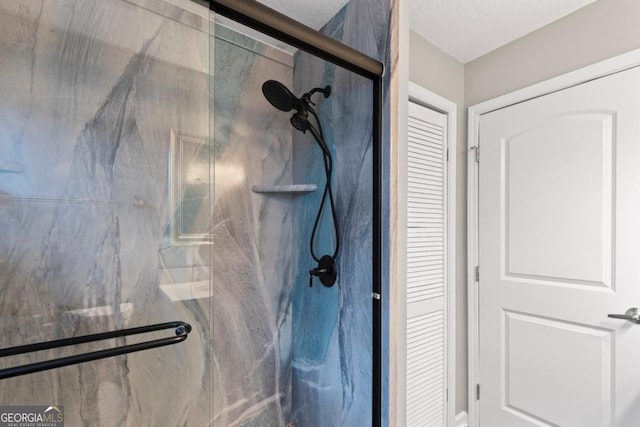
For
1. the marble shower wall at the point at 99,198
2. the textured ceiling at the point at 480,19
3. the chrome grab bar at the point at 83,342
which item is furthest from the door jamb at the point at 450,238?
the chrome grab bar at the point at 83,342

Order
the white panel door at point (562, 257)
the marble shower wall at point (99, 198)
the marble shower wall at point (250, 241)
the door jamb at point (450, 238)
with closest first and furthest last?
1. the marble shower wall at point (99, 198)
2. the white panel door at point (562, 257)
3. the marble shower wall at point (250, 241)
4. the door jamb at point (450, 238)

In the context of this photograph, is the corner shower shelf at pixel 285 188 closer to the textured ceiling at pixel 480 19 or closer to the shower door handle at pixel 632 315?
the textured ceiling at pixel 480 19

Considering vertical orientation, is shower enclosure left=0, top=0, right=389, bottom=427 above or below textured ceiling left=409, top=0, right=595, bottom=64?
below

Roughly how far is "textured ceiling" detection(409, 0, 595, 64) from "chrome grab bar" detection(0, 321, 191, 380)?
1889 millimetres

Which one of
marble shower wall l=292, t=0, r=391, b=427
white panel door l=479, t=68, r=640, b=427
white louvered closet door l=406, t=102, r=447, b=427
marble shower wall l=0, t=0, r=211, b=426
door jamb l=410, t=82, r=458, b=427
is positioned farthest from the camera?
door jamb l=410, t=82, r=458, b=427

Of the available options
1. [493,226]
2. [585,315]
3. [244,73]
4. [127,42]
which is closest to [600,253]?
[585,315]

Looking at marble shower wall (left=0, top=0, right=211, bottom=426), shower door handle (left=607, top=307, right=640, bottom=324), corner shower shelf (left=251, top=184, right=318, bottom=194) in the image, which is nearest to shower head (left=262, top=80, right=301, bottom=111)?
marble shower wall (left=0, top=0, right=211, bottom=426)

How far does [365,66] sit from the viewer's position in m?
1.04

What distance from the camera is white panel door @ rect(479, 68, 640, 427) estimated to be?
1.29 metres

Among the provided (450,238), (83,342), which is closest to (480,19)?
(450,238)

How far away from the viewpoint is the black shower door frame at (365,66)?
82cm

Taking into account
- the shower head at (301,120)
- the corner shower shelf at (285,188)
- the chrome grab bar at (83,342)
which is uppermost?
the shower head at (301,120)

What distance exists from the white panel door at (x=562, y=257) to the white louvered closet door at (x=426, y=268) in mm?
283

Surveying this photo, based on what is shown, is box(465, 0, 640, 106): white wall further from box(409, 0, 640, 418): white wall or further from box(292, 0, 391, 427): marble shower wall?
box(292, 0, 391, 427): marble shower wall
